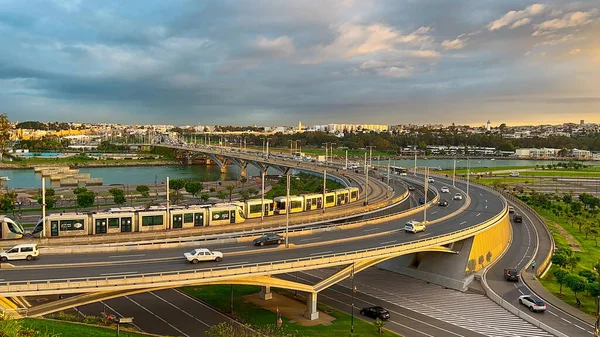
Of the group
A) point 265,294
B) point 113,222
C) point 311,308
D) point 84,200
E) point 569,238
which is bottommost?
point 569,238

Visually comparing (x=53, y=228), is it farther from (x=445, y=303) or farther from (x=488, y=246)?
(x=488, y=246)

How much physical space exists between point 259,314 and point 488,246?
20630 mm

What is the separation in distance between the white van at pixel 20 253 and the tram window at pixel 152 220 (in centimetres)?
792

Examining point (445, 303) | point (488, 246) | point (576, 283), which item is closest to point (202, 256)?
point (445, 303)

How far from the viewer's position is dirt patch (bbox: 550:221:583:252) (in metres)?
44.3

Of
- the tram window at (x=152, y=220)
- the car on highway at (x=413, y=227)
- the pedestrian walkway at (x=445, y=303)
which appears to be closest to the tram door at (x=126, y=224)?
the tram window at (x=152, y=220)

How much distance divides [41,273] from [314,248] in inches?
527

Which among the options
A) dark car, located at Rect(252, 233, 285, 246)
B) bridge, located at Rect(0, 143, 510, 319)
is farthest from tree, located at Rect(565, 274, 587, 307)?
dark car, located at Rect(252, 233, 285, 246)

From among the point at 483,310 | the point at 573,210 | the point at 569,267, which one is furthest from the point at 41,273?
the point at 573,210

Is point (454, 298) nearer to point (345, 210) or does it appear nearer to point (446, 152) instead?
point (345, 210)

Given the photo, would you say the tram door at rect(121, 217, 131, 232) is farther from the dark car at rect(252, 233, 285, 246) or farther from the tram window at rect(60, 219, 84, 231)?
the dark car at rect(252, 233, 285, 246)

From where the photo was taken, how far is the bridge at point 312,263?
1752cm

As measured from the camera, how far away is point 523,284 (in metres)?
31.3

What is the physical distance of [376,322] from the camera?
23.7 metres
